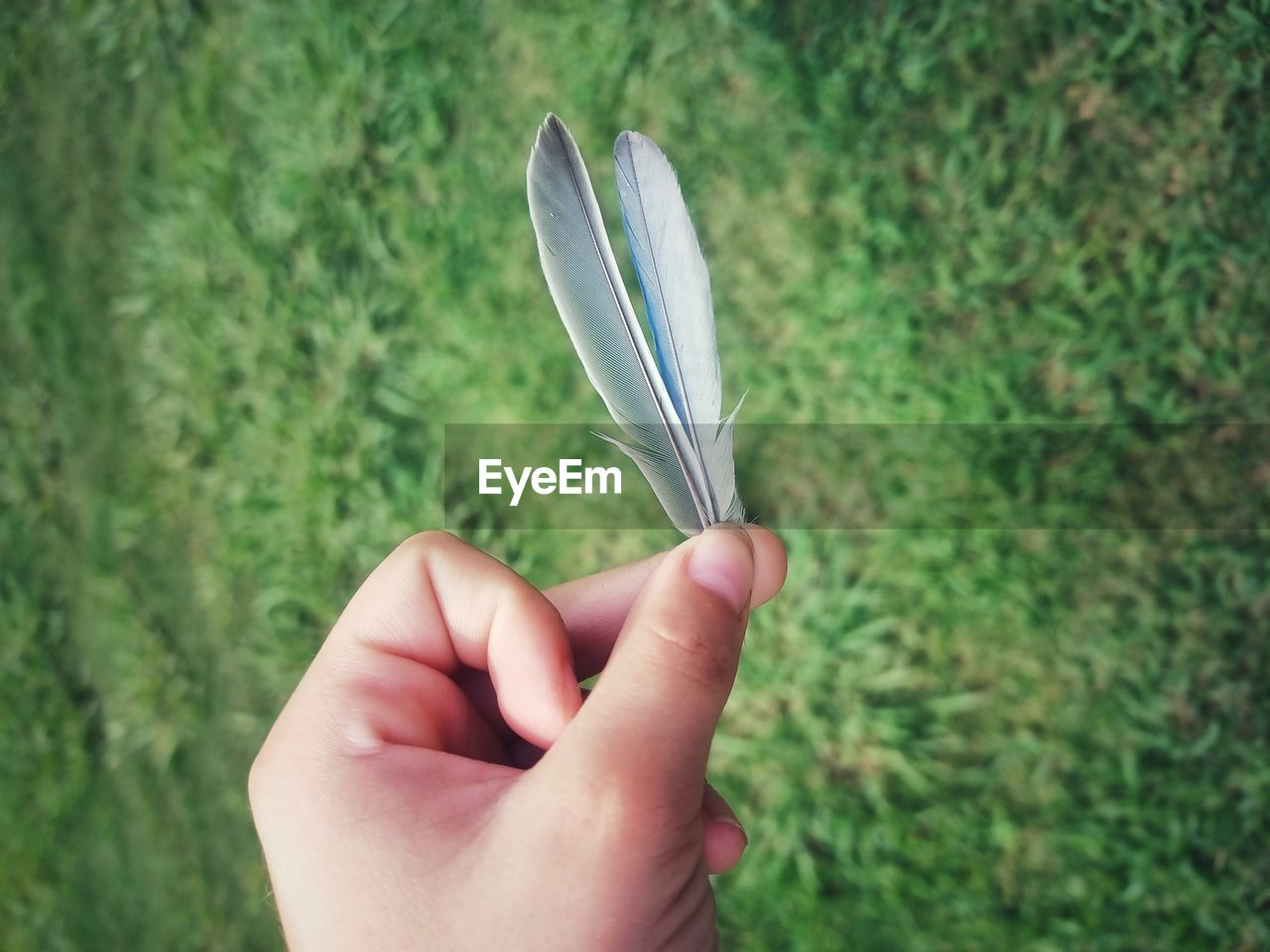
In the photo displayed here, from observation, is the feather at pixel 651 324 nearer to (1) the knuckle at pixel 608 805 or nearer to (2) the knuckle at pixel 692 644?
(2) the knuckle at pixel 692 644

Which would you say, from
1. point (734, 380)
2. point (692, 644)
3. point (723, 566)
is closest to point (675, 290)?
point (723, 566)

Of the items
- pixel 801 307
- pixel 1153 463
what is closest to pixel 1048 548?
pixel 1153 463

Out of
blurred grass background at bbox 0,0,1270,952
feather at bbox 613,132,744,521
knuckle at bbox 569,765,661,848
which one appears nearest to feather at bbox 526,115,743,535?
feather at bbox 613,132,744,521

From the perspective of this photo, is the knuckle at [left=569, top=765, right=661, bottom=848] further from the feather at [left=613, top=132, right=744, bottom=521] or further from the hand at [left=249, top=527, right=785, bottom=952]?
the feather at [left=613, top=132, right=744, bottom=521]

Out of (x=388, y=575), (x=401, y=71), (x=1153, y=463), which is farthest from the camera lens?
(x=401, y=71)

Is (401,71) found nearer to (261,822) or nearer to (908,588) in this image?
(908,588)
